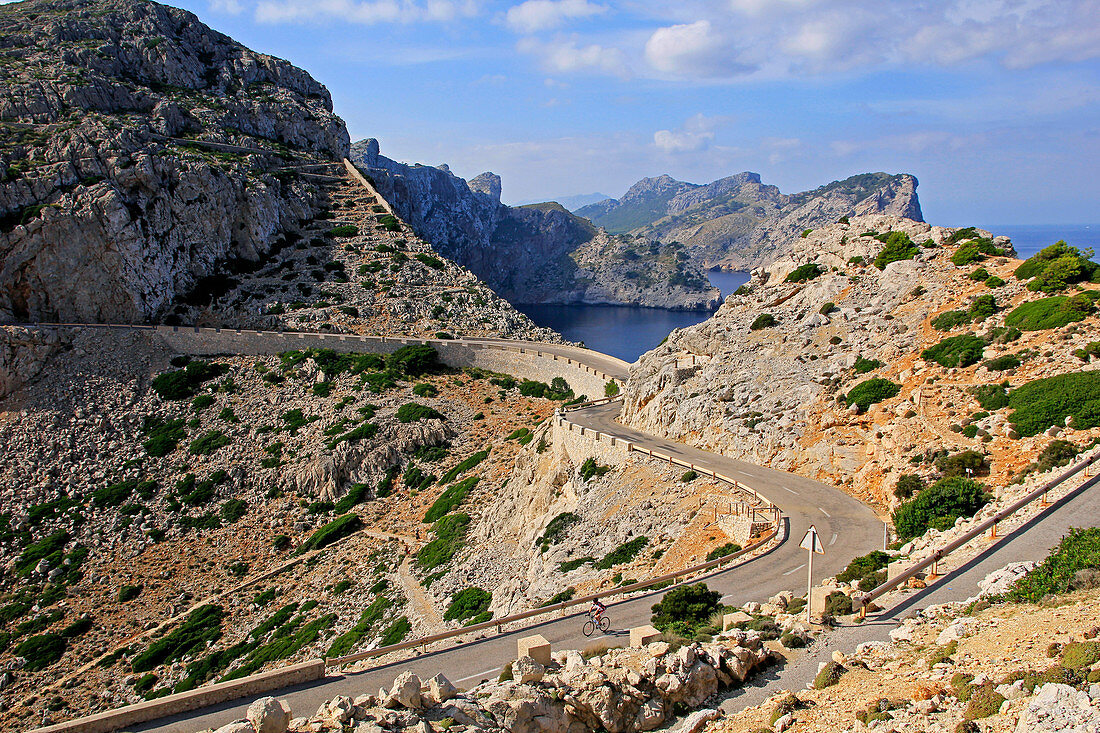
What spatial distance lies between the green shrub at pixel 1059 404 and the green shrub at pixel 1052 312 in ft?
13.1

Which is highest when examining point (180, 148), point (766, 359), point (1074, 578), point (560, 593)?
point (180, 148)

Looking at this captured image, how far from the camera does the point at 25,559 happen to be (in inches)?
1644

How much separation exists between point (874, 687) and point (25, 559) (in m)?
48.4

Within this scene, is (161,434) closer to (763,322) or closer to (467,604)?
(467,604)

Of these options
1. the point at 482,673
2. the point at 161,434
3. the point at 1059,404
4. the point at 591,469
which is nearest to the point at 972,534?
the point at 1059,404

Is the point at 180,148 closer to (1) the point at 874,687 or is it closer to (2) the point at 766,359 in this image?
(2) the point at 766,359

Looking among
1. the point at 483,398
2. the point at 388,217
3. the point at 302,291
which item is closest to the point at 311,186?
the point at 388,217

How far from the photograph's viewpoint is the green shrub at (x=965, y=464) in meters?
22.8

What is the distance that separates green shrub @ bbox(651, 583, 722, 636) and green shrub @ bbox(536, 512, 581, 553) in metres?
12.8

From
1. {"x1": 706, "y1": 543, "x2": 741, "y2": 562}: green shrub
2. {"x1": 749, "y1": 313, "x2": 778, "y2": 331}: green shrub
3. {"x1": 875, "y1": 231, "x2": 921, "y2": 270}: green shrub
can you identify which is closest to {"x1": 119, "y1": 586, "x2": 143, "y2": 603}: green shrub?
{"x1": 706, "y1": 543, "x2": 741, "y2": 562}: green shrub

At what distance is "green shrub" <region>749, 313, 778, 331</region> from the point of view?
37.8m

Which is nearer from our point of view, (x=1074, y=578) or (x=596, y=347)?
(x=1074, y=578)

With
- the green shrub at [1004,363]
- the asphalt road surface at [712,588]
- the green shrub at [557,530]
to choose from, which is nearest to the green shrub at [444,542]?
the green shrub at [557,530]

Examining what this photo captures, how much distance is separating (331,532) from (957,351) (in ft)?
113
